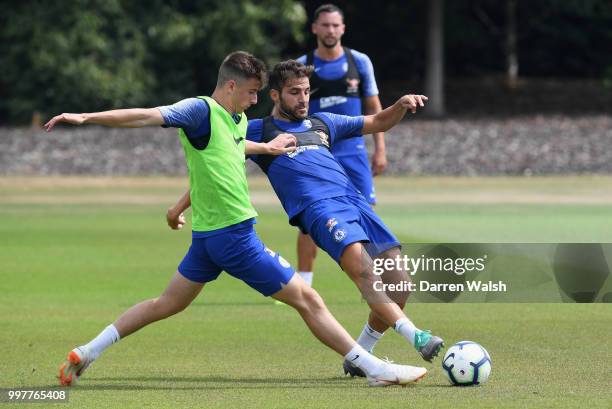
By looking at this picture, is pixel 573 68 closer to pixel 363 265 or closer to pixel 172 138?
pixel 172 138

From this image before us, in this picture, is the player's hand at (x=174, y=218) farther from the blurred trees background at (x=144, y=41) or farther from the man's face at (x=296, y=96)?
the blurred trees background at (x=144, y=41)

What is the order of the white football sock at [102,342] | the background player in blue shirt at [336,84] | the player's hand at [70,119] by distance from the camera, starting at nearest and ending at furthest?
1. the player's hand at [70,119]
2. the white football sock at [102,342]
3. the background player in blue shirt at [336,84]

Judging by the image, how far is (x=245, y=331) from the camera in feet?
36.7

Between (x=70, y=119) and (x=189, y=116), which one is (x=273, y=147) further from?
(x=70, y=119)

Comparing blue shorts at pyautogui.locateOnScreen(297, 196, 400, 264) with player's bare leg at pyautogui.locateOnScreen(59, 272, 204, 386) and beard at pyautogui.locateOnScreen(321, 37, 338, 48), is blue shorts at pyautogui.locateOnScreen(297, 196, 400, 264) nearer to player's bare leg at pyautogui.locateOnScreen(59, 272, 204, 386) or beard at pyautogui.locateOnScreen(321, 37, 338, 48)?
player's bare leg at pyautogui.locateOnScreen(59, 272, 204, 386)

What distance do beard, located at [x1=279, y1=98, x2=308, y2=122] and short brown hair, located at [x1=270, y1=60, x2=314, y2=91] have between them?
0.39 feet

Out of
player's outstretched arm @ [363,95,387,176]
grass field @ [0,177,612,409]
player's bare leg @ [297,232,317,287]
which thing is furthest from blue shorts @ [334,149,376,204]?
grass field @ [0,177,612,409]

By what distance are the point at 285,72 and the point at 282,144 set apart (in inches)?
19.9

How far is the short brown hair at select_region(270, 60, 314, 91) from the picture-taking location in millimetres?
9211

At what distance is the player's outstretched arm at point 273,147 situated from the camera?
898 centimetres

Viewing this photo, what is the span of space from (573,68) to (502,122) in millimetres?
10880

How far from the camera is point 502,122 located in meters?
39.7

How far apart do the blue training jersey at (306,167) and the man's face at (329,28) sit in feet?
12.1

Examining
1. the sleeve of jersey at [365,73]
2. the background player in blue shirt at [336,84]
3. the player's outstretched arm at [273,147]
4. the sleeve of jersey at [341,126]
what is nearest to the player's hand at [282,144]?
the player's outstretched arm at [273,147]
